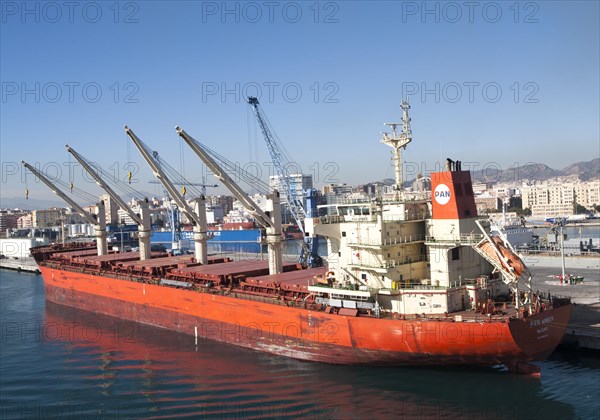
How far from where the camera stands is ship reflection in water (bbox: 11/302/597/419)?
17.4 meters

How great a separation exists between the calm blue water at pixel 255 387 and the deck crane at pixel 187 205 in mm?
11150

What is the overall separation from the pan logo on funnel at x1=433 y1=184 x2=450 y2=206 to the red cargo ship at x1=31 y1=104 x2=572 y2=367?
38 millimetres

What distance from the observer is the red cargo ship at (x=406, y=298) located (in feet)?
61.6

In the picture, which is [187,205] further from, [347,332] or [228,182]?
[347,332]

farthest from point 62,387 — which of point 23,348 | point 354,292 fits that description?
point 354,292

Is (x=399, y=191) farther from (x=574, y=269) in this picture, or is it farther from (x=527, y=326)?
(x=574, y=269)

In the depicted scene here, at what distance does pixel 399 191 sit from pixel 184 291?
13.6 meters

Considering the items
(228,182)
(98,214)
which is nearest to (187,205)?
(228,182)

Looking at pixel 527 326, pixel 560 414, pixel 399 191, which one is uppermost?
pixel 399 191

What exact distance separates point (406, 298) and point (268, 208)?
42.6ft

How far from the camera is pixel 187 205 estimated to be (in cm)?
3672

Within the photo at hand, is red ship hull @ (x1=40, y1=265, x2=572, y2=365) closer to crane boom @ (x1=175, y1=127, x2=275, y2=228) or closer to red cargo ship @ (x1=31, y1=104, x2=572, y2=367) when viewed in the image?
red cargo ship @ (x1=31, y1=104, x2=572, y2=367)

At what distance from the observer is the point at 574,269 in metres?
41.1

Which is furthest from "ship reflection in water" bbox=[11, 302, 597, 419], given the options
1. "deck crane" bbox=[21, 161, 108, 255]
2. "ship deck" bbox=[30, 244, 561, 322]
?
"deck crane" bbox=[21, 161, 108, 255]
